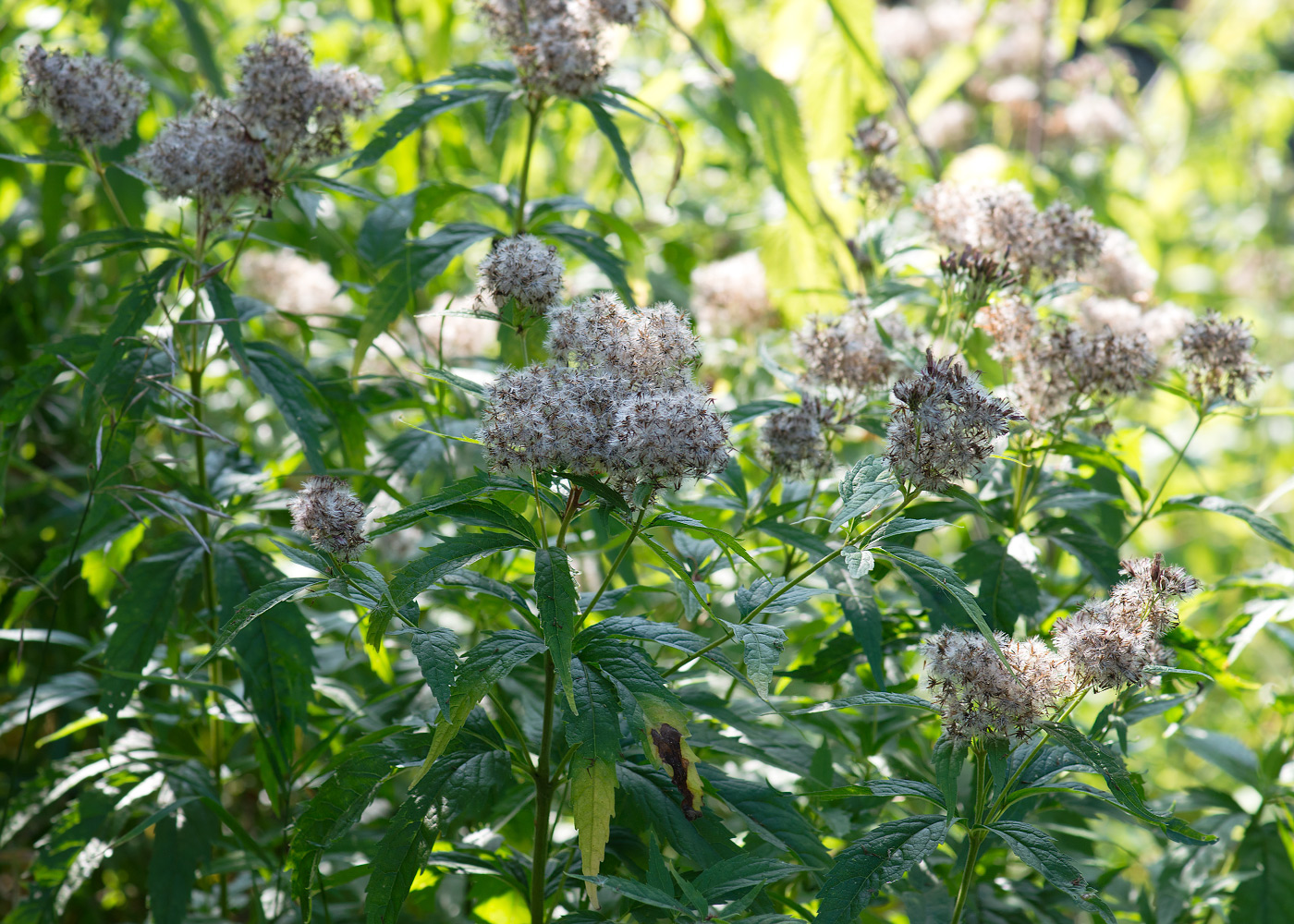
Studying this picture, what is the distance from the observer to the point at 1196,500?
1.93m

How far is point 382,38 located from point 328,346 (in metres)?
1.36

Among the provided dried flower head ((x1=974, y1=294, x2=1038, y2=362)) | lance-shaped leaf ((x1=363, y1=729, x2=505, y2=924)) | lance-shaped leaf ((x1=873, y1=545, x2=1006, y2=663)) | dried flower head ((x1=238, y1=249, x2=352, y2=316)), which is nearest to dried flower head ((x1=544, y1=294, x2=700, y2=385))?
lance-shaped leaf ((x1=873, y1=545, x2=1006, y2=663))

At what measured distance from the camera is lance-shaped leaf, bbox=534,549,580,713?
1163 millimetres

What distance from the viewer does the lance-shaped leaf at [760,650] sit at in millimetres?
1233

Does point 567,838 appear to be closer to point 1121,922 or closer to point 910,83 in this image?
point 1121,922

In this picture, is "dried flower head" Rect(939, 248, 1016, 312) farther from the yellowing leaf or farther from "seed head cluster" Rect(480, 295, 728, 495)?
the yellowing leaf

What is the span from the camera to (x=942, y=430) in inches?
49.4

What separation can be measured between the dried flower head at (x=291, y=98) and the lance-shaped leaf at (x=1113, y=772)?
5.19 feet

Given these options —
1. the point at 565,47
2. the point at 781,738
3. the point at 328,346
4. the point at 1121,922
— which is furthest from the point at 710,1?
the point at 1121,922

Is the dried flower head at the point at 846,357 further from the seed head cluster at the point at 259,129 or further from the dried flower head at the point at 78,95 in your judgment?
the dried flower head at the point at 78,95

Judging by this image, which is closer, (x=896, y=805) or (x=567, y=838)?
(x=567, y=838)

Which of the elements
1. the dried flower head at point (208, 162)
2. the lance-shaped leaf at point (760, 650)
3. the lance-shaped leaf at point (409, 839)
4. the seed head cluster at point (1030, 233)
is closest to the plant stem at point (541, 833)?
the lance-shaped leaf at point (409, 839)

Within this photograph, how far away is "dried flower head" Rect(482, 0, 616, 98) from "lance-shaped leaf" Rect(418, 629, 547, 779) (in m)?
1.17

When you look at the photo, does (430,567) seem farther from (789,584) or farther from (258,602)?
(789,584)
